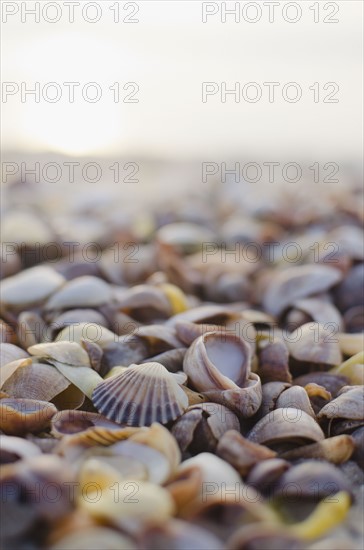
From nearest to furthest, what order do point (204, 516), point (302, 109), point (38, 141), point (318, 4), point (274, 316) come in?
point (204, 516)
point (274, 316)
point (318, 4)
point (38, 141)
point (302, 109)

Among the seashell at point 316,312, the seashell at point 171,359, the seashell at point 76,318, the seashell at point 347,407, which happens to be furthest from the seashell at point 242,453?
the seashell at point 316,312

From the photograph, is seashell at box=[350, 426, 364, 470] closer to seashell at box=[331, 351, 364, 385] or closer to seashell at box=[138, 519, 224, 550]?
seashell at box=[331, 351, 364, 385]

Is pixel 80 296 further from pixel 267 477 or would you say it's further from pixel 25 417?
pixel 267 477

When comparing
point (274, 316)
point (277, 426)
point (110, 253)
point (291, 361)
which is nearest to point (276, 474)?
point (277, 426)

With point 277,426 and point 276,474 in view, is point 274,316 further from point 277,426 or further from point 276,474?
point 276,474

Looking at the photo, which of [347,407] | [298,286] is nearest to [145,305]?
[298,286]

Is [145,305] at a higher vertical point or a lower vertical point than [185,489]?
higher
